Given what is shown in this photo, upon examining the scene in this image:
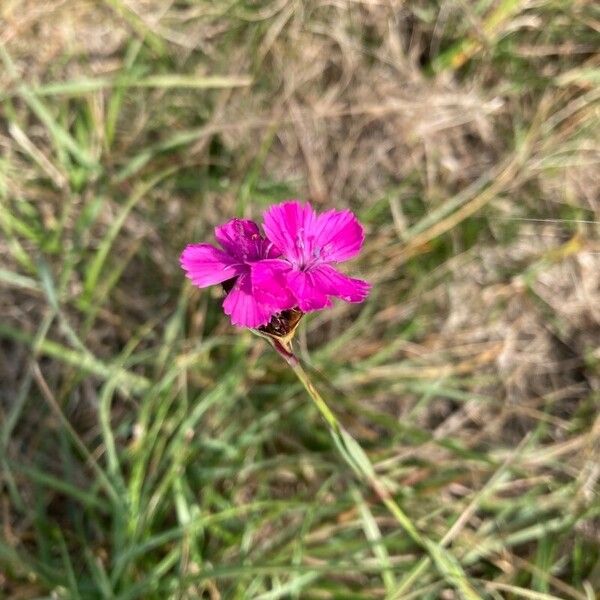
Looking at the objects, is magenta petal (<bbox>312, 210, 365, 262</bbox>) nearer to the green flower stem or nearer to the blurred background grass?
the green flower stem

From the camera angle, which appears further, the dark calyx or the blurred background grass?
the blurred background grass

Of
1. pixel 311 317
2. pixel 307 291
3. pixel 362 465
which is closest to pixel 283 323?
pixel 307 291

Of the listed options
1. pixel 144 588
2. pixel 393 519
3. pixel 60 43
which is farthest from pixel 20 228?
pixel 393 519

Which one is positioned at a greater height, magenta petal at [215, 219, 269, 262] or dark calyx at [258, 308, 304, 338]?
magenta petal at [215, 219, 269, 262]

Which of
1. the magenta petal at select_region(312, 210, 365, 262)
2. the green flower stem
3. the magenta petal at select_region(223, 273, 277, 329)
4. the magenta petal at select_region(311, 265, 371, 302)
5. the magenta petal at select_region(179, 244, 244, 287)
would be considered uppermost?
the magenta petal at select_region(312, 210, 365, 262)

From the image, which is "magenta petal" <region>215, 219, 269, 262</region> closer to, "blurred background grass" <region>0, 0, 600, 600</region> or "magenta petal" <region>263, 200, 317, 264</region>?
"magenta petal" <region>263, 200, 317, 264</region>

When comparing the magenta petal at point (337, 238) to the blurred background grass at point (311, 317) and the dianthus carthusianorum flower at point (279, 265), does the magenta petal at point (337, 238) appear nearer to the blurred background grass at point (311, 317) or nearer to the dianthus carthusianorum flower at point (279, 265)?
the dianthus carthusianorum flower at point (279, 265)

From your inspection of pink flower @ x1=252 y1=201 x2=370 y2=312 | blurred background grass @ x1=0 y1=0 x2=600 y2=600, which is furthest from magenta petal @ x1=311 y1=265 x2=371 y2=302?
blurred background grass @ x1=0 y1=0 x2=600 y2=600

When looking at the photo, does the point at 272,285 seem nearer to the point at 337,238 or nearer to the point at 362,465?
the point at 337,238
